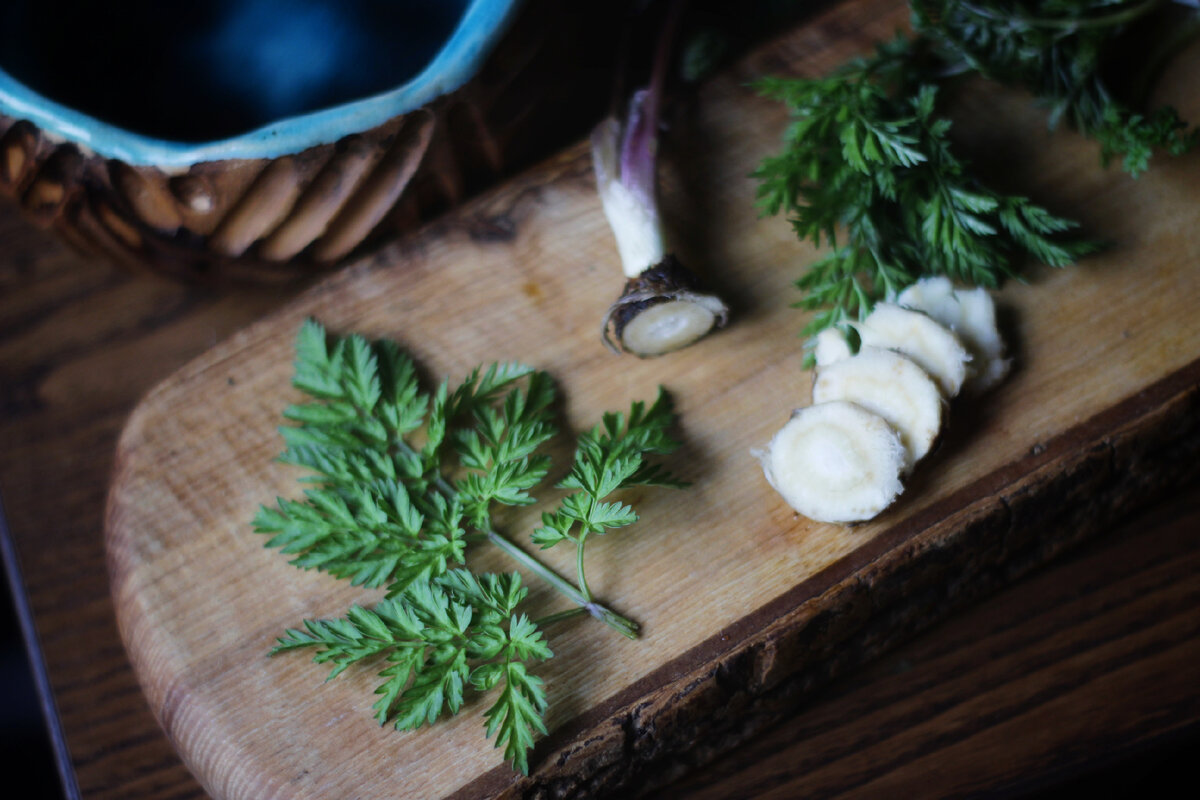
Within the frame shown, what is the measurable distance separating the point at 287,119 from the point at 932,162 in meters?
0.98

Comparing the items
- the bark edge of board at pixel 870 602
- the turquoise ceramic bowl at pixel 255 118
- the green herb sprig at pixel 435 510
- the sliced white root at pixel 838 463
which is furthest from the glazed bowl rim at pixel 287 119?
the bark edge of board at pixel 870 602

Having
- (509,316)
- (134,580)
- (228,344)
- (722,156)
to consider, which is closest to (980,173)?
(722,156)

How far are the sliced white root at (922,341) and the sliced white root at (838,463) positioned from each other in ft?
0.42

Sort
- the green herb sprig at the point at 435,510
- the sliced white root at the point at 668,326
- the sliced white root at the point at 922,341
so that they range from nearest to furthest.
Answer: the green herb sprig at the point at 435,510
the sliced white root at the point at 922,341
the sliced white root at the point at 668,326

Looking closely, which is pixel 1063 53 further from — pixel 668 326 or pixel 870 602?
pixel 870 602

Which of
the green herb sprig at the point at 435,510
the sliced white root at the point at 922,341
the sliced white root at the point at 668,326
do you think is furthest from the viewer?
the sliced white root at the point at 668,326

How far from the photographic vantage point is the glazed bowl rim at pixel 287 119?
1.44 meters

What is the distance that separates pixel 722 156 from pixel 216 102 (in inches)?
37.1

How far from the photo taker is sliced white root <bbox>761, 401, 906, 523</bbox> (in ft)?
4.59

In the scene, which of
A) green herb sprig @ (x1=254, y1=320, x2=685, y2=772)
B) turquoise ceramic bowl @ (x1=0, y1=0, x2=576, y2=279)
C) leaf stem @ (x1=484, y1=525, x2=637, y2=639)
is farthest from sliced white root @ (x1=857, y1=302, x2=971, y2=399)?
turquoise ceramic bowl @ (x1=0, y1=0, x2=576, y2=279)

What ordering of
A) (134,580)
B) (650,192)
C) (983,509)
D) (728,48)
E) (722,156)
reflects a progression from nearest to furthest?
(983,509), (134,580), (650,192), (722,156), (728,48)

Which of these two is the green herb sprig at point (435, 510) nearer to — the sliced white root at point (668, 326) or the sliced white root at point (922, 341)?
the sliced white root at point (668, 326)

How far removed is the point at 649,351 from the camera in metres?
1.62

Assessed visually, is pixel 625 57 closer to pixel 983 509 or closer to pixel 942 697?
pixel 983 509
